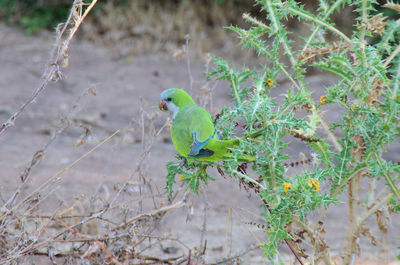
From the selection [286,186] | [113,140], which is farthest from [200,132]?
[113,140]

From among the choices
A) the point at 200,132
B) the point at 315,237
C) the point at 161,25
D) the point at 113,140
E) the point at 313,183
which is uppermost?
the point at 200,132

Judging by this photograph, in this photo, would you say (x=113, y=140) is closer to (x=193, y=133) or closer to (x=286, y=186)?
(x=193, y=133)

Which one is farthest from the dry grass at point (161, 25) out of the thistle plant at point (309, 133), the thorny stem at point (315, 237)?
the thorny stem at point (315, 237)

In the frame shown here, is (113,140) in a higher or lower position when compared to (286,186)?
lower

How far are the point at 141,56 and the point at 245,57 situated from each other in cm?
174

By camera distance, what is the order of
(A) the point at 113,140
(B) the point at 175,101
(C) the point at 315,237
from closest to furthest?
1. (C) the point at 315,237
2. (B) the point at 175,101
3. (A) the point at 113,140

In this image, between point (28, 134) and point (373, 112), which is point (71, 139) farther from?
point (373, 112)

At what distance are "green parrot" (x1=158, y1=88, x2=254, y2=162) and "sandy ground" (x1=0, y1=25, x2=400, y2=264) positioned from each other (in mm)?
149

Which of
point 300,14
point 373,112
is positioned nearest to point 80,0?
point 300,14

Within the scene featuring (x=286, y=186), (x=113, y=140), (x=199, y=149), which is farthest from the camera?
(x=113, y=140)

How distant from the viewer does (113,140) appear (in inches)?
226

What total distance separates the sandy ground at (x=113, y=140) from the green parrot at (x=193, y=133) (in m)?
0.15

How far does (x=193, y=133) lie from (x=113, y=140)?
370 cm

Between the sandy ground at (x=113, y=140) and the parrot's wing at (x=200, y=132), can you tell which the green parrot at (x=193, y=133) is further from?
the sandy ground at (x=113, y=140)
